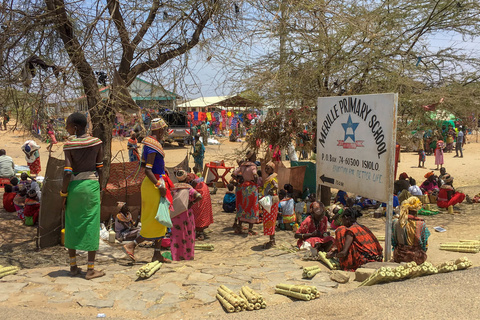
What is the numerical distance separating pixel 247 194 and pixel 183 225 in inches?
87.6

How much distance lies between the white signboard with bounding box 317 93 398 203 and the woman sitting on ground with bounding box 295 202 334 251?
494 millimetres

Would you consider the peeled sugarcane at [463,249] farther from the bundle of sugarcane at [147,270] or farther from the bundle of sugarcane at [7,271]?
the bundle of sugarcane at [7,271]

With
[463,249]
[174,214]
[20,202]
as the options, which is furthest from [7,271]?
[463,249]

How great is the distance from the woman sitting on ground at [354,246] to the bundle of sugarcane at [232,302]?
1.90 m

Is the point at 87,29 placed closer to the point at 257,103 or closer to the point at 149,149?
the point at 149,149

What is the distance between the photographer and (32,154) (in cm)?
1309

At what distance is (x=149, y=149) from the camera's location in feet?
17.7

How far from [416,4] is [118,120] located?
7.05 metres

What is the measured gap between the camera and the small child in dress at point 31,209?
7.80 m

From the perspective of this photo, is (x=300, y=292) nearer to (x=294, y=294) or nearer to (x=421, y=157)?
(x=294, y=294)

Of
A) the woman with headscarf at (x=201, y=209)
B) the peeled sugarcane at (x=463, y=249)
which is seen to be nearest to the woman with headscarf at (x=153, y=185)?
the woman with headscarf at (x=201, y=209)

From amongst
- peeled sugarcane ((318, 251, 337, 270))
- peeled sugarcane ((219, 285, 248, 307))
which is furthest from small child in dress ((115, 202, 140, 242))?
peeled sugarcane ((219, 285, 248, 307))

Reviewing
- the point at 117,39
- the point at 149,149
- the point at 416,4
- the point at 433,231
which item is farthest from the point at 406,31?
the point at 149,149

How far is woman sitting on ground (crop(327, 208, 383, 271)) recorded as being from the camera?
568cm
